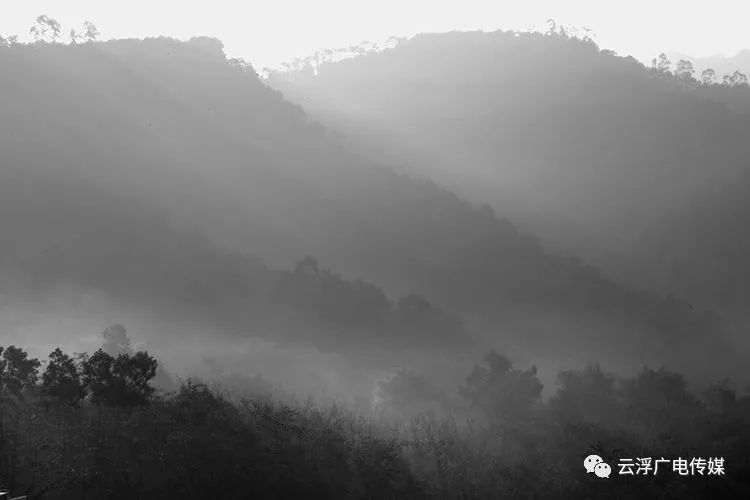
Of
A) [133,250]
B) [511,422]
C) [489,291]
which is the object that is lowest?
[511,422]

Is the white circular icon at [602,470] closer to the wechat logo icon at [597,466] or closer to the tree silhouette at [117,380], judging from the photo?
the wechat logo icon at [597,466]

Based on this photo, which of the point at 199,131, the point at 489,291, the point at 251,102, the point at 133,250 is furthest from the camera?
the point at 251,102

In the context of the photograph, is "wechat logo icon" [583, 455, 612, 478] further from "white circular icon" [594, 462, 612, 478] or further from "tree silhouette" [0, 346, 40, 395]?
"tree silhouette" [0, 346, 40, 395]

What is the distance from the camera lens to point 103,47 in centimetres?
16838

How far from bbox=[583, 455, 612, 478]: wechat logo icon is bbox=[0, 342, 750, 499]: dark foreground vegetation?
3.26ft

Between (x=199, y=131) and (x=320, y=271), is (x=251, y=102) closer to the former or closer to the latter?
(x=199, y=131)

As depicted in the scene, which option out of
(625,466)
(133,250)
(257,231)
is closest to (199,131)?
(257,231)

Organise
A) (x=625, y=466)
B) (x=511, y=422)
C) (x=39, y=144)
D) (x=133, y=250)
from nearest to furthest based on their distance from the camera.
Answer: (x=625, y=466) → (x=511, y=422) → (x=133, y=250) → (x=39, y=144)

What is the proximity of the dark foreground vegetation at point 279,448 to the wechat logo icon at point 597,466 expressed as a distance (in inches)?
39.1

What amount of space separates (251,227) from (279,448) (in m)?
89.2

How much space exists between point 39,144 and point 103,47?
4445 centimetres

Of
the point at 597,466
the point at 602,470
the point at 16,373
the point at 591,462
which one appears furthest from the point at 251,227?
the point at 602,470

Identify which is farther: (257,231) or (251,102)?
(251,102)

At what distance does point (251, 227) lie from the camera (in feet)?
470
